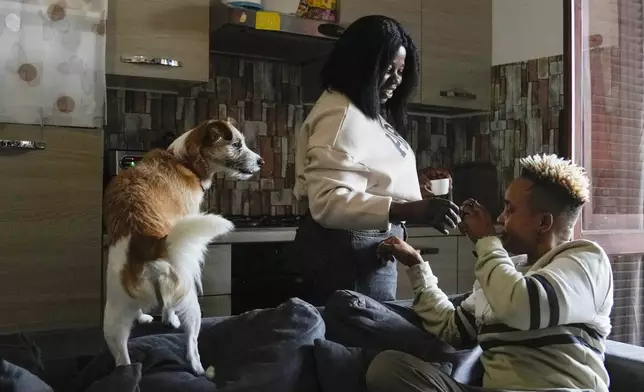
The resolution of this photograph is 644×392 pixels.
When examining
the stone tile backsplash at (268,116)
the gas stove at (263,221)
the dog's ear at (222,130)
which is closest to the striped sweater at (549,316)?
the dog's ear at (222,130)

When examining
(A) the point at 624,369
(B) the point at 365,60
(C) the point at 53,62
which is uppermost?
(C) the point at 53,62

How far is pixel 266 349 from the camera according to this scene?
154 cm

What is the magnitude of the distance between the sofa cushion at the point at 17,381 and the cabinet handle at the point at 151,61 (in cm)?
159

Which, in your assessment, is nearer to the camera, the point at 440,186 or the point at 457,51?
the point at 440,186

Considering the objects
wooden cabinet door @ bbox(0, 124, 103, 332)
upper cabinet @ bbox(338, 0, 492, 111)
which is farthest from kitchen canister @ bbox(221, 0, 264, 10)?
wooden cabinet door @ bbox(0, 124, 103, 332)

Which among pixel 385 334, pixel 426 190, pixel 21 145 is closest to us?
pixel 385 334

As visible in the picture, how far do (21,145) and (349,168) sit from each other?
1271 millimetres

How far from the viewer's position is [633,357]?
1.63 meters

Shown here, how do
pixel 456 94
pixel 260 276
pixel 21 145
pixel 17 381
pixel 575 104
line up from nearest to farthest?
pixel 17 381 → pixel 21 145 → pixel 575 104 → pixel 260 276 → pixel 456 94

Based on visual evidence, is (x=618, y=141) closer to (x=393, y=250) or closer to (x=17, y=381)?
(x=393, y=250)

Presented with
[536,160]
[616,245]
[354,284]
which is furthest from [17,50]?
[616,245]

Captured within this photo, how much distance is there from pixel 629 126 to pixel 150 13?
2.01 meters

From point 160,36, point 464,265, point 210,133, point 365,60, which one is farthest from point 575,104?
point 160,36

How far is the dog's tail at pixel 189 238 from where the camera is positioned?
1.32 metres
